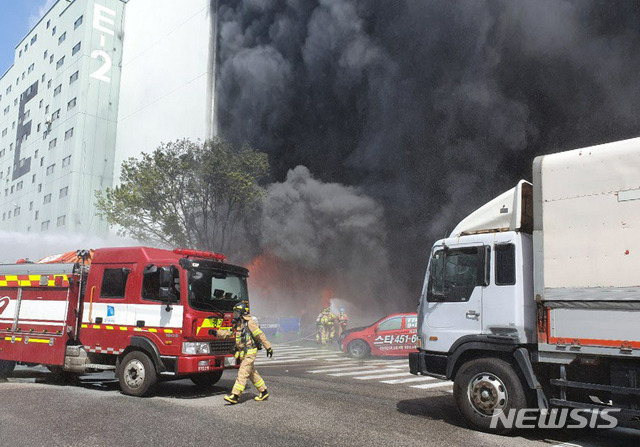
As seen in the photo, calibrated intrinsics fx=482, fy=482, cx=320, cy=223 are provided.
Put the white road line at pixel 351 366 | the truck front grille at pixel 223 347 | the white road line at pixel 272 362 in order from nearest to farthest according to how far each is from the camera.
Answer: the truck front grille at pixel 223 347 → the white road line at pixel 351 366 → the white road line at pixel 272 362

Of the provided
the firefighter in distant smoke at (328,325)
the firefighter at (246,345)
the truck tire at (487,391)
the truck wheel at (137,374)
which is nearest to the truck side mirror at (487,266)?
the truck tire at (487,391)

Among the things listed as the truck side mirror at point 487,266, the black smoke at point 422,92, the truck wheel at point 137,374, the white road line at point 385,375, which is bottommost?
the white road line at point 385,375

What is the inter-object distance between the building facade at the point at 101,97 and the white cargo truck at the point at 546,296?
39609 millimetres

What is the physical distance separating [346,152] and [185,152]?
1341cm

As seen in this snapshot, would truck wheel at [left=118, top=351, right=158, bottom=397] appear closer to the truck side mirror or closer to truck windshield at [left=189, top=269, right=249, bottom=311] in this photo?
truck windshield at [left=189, top=269, right=249, bottom=311]

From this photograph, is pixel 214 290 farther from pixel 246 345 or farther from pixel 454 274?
pixel 454 274

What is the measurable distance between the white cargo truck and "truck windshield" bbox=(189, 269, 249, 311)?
11.8 feet

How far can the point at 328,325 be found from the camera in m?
21.9

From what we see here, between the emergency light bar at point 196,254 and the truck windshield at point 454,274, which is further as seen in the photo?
the emergency light bar at point 196,254

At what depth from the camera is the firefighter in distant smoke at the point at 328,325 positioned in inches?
853

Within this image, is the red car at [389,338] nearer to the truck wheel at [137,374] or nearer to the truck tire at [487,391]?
the truck tire at [487,391]

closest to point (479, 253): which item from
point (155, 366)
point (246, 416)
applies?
point (246, 416)

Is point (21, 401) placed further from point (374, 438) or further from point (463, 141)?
point (463, 141)

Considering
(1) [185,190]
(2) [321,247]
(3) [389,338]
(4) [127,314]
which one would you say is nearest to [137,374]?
(4) [127,314]
